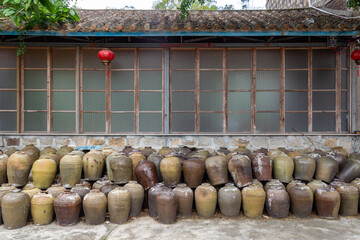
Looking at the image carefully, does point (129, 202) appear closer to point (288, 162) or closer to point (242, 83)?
point (288, 162)

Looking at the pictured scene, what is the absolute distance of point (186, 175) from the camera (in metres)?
4.84

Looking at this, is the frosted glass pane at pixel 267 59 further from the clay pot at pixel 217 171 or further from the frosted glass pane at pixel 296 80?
the clay pot at pixel 217 171

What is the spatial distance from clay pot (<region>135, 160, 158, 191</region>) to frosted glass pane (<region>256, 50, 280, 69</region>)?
365cm

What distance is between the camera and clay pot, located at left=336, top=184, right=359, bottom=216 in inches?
182

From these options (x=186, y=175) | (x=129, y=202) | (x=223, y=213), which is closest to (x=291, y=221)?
(x=223, y=213)

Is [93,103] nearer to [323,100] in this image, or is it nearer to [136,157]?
[136,157]

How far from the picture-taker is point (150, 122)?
6.79 meters

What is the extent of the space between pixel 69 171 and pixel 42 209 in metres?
0.76

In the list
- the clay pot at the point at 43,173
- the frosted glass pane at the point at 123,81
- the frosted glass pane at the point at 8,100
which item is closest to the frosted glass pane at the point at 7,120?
the frosted glass pane at the point at 8,100

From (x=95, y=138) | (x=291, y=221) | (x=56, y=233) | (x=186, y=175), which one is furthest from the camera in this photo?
(x=95, y=138)

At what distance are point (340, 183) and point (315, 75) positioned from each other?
2911 mm

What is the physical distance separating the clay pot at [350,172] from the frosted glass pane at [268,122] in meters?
1.84

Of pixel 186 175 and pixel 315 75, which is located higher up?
pixel 315 75

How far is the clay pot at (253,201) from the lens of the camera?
4.52m
